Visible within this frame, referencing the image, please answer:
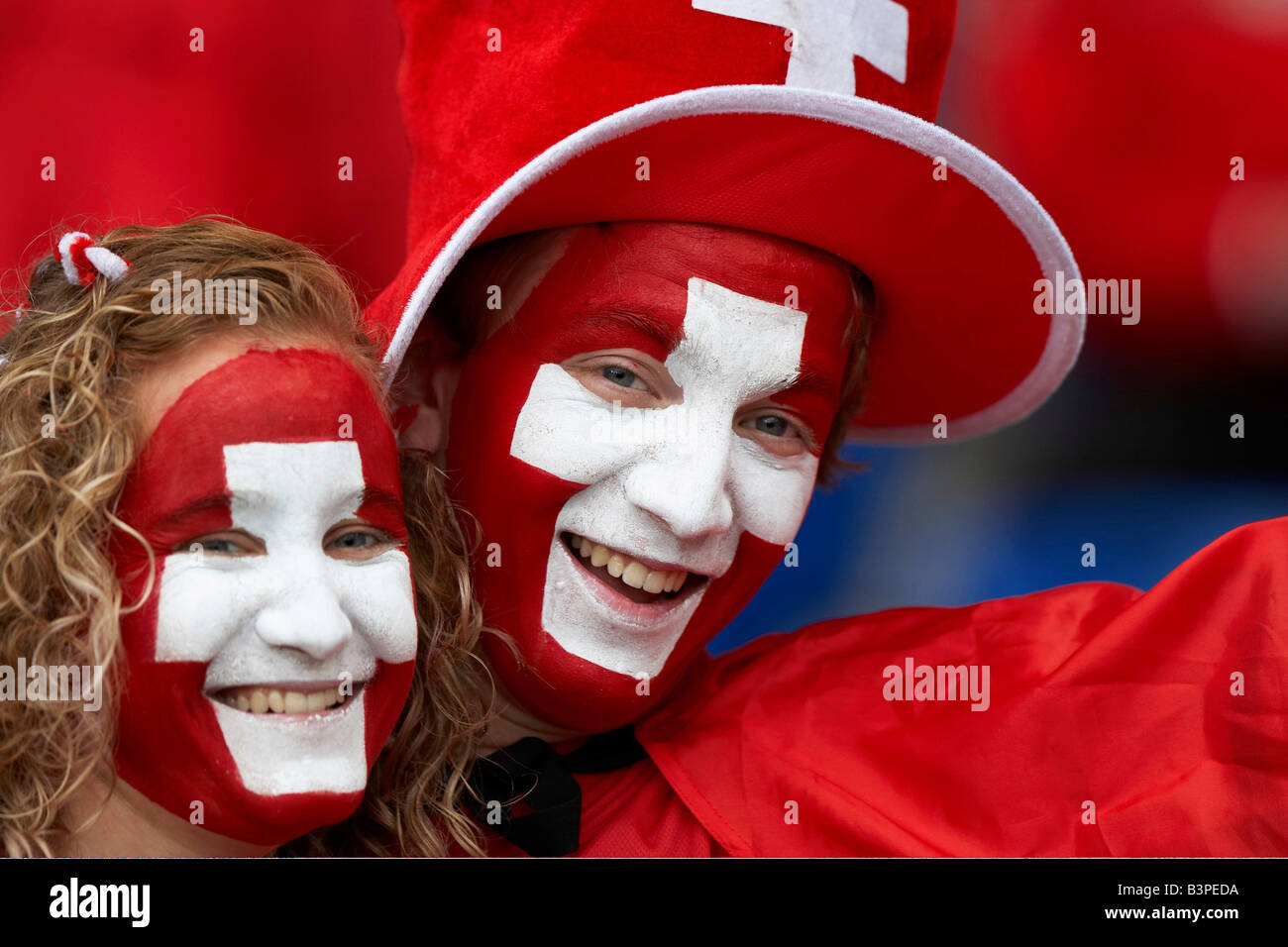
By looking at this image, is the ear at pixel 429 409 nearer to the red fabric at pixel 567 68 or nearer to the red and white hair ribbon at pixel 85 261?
the red fabric at pixel 567 68

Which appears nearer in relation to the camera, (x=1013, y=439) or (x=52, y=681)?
(x=52, y=681)

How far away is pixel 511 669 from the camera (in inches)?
78.8

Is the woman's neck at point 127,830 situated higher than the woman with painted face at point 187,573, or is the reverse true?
the woman with painted face at point 187,573

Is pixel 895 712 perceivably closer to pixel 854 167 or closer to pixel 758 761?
pixel 758 761

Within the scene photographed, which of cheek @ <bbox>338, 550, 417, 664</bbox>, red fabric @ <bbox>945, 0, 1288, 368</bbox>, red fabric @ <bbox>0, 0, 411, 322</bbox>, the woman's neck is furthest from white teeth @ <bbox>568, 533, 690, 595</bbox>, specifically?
red fabric @ <bbox>945, 0, 1288, 368</bbox>

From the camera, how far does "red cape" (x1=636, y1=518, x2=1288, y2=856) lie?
1941 millimetres

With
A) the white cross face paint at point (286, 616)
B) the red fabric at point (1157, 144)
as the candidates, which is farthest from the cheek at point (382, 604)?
the red fabric at point (1157, 144)

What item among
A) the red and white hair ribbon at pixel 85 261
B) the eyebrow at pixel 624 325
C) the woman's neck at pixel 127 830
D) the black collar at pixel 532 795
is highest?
the red and white hair ribbon at pixel 85 261

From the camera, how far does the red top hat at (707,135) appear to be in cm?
187

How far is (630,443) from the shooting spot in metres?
1.90

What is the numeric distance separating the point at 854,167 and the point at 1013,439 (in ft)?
5.01

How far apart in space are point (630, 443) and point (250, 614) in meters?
0.57
